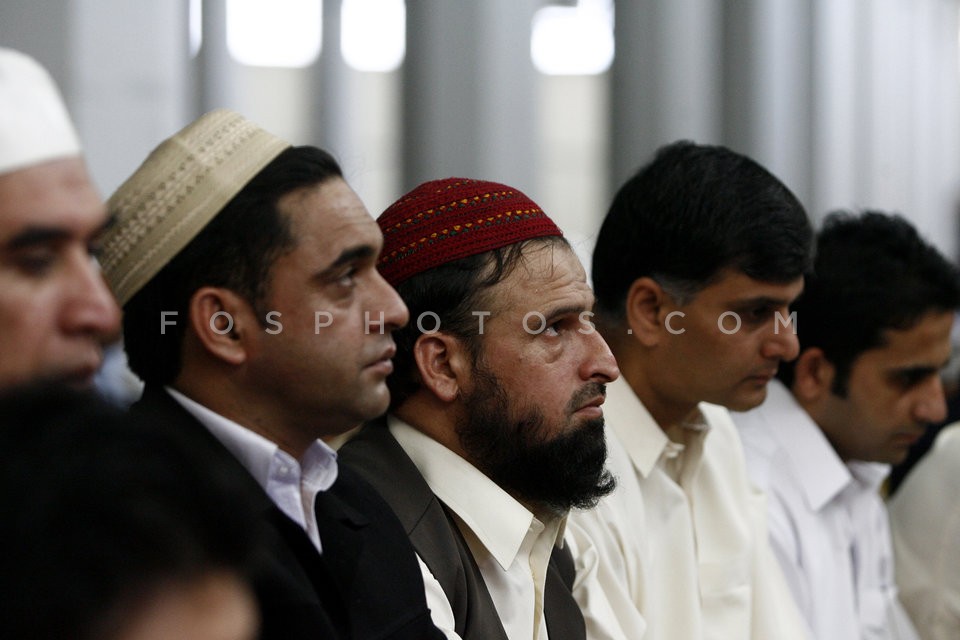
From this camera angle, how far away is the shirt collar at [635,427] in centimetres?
331

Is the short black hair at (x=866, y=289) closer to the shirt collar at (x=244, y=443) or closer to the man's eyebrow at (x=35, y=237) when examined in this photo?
the shirt collar at (x=244, y=443)

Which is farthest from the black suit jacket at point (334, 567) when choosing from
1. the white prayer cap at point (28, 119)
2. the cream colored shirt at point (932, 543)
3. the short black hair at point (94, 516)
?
the cream colored shirt at point (932, 543)

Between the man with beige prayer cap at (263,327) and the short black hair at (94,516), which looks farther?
the man with beige prayer cap at (263,327)

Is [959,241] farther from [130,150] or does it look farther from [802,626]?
[130,150]

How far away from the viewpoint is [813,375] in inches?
167

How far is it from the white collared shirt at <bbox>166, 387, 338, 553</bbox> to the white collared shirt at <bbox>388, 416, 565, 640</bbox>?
0.48 m

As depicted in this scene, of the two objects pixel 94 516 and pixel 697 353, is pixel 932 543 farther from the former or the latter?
pixel 94 516

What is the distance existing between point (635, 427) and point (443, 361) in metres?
0.76

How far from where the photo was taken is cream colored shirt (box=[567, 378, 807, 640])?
3082 mm

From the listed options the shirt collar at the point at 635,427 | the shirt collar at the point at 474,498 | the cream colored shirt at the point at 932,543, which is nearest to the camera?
the shirt collar at the point at 474,498

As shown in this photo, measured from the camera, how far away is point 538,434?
2734 mm

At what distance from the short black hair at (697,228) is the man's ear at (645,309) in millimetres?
26

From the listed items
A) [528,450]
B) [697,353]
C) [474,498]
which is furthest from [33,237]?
[697,353]

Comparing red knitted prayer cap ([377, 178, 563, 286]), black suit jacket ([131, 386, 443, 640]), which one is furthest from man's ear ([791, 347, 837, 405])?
black suit jacket ([131, 386, 443, 640])
